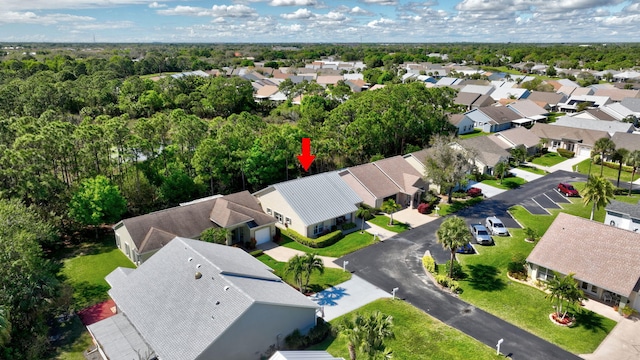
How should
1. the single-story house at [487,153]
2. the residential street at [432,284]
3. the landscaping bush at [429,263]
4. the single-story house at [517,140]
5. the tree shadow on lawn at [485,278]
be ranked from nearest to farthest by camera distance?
1. the residential street at [432,284]
2. the tree shadow on lawn at [485,278]
3. the landscaping bush at [429,263]
4. the single-story house at [487,153]
5. the single-story house at [517,140]

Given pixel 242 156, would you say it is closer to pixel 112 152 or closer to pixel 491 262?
pixel 112 152

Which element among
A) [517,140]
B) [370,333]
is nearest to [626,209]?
[517,140]

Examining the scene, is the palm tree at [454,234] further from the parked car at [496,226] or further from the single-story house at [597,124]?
the single-story house at [597,124]

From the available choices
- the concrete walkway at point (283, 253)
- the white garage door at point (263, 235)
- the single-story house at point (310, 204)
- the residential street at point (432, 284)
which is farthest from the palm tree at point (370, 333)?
the white garage door at point (263, 235)

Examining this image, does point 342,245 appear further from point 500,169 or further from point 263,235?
point 500,169

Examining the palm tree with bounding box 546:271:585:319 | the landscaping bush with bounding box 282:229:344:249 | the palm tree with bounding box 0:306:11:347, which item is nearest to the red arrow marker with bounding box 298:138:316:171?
the landscaping bush with bounding box 282:229:344:249

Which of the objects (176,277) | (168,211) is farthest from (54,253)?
(176,277)
